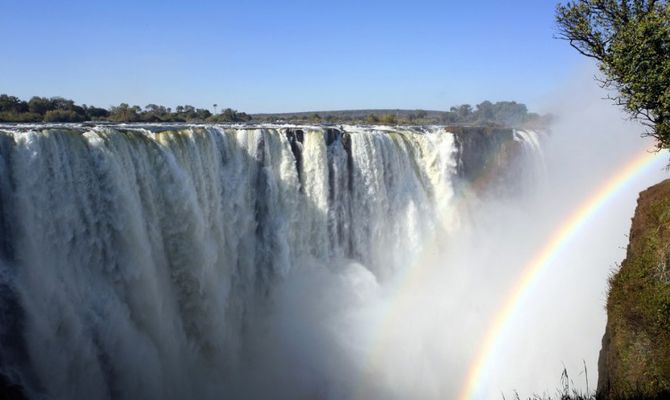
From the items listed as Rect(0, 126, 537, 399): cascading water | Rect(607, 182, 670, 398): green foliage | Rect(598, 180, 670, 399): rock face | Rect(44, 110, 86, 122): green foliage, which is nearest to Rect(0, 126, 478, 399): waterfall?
Rect(0, 126, 537, 399): cascading water

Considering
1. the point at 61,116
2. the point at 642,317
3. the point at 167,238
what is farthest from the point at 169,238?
the point at 61,116

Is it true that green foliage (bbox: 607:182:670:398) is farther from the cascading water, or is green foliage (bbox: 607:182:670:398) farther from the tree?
the cascading water

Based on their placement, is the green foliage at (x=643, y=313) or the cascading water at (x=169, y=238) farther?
the cascading water at (x=169, y=238)

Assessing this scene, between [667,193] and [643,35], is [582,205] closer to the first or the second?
[667,193]

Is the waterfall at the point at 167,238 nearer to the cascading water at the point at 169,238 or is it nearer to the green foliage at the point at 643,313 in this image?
the cascading water at the point at 169,238

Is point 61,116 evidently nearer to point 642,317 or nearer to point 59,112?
point 59,112

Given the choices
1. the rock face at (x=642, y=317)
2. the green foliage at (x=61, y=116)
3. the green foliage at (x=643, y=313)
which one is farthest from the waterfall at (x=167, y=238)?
the green foliage at (x=61, y=116)
